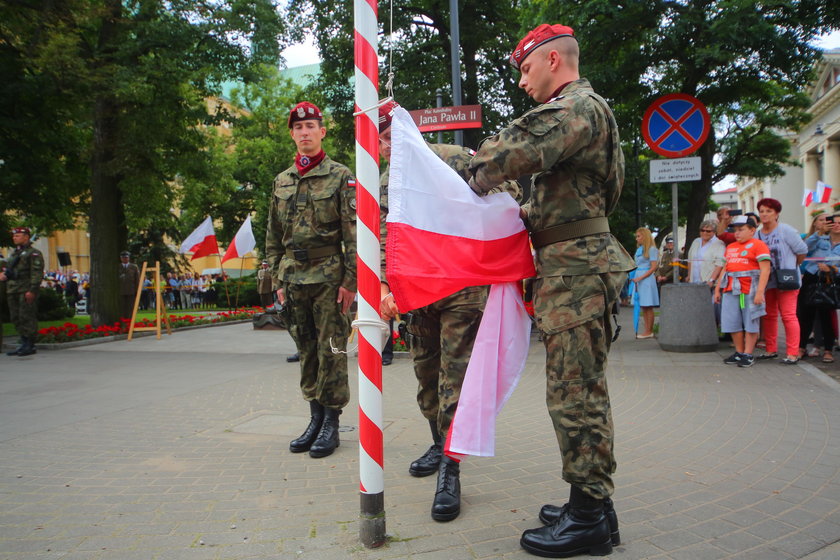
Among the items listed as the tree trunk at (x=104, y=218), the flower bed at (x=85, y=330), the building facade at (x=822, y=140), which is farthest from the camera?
the building facade at (x=822, y=140)

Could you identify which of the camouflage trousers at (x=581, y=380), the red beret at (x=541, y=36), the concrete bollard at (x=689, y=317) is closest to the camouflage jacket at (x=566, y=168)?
the camouflage trousers at (x=581, y=380)

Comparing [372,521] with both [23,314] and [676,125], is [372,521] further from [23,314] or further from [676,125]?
[23,314]

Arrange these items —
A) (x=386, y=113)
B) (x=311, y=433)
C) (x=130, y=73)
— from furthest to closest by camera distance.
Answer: (x=130, y=73)
(x=311, y=433)
(x=386, y=113)

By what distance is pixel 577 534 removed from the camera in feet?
8.64

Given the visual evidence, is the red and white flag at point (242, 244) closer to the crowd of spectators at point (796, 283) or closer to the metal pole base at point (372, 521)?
the crowd of spectators at point (796, 283)

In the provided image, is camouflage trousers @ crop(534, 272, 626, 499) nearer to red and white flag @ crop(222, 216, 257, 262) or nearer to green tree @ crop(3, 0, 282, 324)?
green tree @ crop(3, 0, 282, 324)

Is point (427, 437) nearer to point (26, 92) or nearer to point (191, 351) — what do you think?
point (191, 351)

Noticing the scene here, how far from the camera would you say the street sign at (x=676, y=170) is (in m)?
8.20

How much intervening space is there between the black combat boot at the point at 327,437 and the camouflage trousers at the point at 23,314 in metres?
8.89

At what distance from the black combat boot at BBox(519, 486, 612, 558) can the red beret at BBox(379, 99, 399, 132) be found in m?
2.01

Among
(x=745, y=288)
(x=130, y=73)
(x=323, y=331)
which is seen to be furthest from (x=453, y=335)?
(x=130, y=73)

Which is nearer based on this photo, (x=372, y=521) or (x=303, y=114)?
(x=372, y=521)

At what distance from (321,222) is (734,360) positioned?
5829 millimetres

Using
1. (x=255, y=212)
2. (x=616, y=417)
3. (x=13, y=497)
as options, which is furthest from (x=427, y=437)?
(x=255, y=212)
